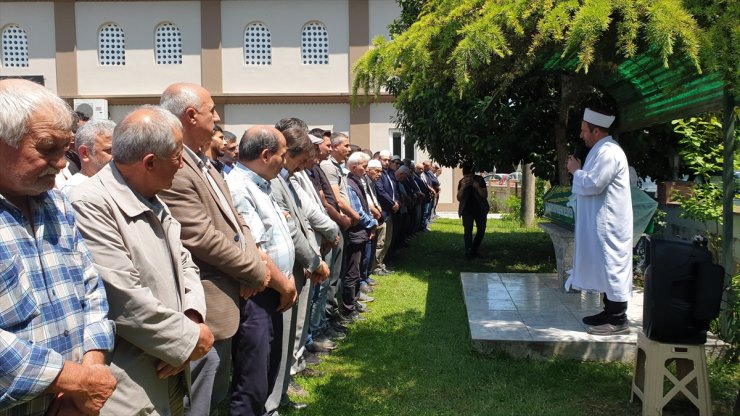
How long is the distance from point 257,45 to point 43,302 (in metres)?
22.3

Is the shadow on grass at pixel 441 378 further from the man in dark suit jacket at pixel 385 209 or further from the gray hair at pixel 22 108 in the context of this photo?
the gray hair at pixel 22 108

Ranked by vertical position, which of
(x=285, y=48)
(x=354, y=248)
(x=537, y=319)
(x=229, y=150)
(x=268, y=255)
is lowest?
(x=537, y=319)

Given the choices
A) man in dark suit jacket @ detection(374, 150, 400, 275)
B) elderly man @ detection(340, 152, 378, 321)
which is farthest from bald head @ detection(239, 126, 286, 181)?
man in dark suit jacket @ detection(374, 150, 400, 275)

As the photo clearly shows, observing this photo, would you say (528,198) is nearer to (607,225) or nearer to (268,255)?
(607,225)

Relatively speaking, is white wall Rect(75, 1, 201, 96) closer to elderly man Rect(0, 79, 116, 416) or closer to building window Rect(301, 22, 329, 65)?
building window Rect(301, 22, 329, 65)

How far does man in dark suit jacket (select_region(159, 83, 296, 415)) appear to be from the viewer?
324 centimetres

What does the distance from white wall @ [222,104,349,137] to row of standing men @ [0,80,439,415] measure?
63.2 feet

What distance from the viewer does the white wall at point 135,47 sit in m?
23.3

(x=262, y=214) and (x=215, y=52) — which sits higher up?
(x=215, y=52)

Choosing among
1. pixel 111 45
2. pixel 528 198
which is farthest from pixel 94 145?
pixel 111 45

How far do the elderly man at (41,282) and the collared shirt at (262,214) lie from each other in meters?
1.66

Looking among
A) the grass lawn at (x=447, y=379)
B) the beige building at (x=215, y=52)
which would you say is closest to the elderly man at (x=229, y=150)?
the grass lawn at (x=447, y=379)

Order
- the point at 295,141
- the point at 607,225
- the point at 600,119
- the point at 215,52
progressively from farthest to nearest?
the point at 215,52
the point at 600,119
the point at 607,225
the point at 295,141

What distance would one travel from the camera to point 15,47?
933 inches
